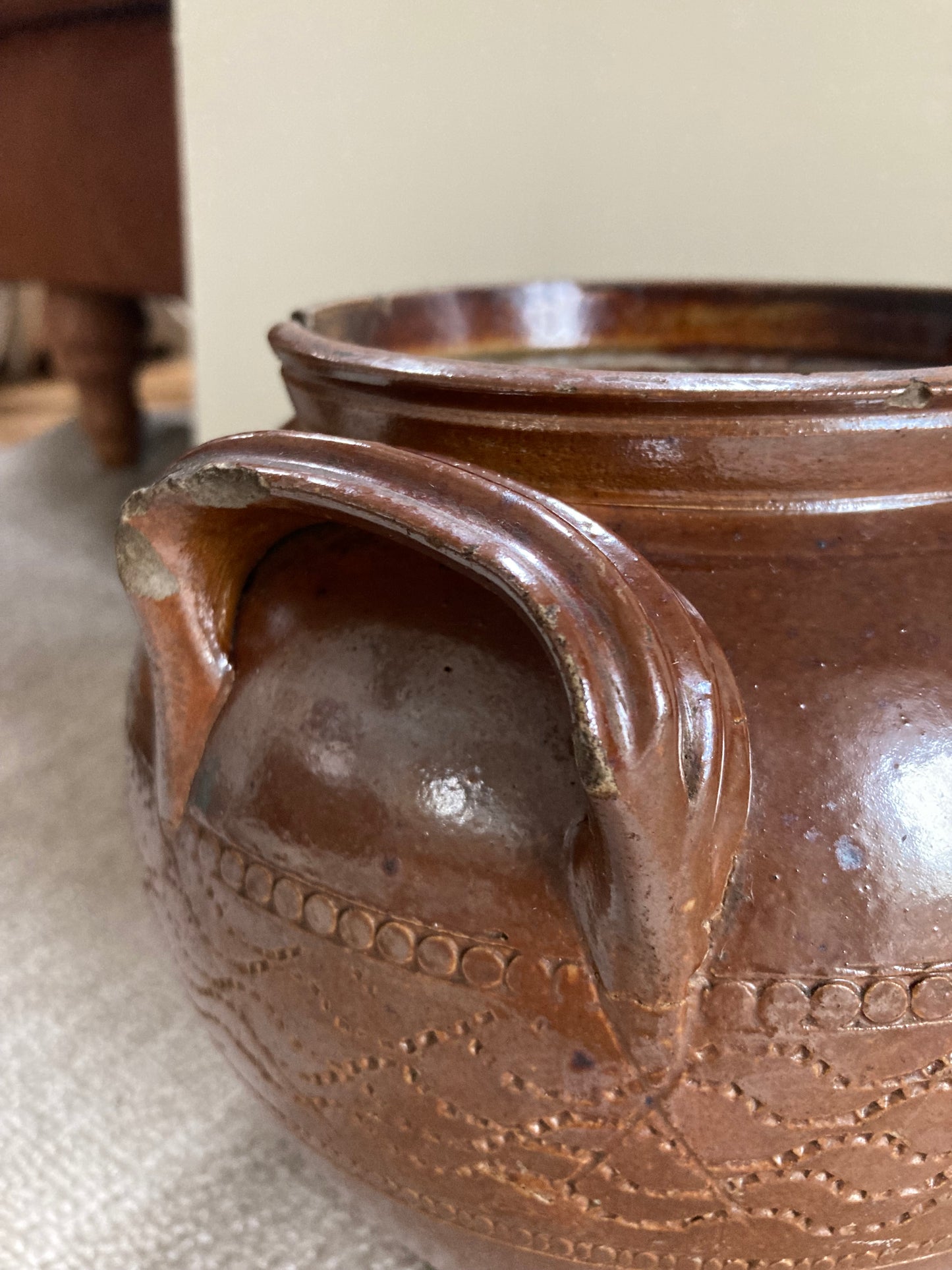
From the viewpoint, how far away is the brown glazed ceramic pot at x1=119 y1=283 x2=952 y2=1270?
45 centimetres

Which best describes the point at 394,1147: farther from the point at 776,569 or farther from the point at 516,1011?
the point at 776,569

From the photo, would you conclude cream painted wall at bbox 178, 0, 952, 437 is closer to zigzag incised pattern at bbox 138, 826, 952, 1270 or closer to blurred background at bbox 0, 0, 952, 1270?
blurred background at bbox 0, 0, 952, 1270

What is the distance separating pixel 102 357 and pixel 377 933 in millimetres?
1752

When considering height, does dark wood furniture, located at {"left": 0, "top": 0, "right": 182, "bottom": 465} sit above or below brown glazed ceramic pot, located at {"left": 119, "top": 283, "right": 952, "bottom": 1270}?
above

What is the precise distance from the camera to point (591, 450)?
1.67 ft

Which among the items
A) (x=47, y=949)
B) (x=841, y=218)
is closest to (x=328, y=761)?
(x=47, y=949)

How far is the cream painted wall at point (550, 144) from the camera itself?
1229 mm

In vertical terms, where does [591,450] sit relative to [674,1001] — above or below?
above

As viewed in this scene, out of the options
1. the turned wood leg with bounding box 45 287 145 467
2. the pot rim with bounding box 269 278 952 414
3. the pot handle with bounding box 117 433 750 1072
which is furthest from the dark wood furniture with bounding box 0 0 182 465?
the pot handle with bounding box 117 433 750 1072

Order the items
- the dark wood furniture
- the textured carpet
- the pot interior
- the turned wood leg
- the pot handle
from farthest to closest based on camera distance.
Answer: the turned wood leg
the dark wood furniture
the pot interior
the textured carpet
the pot handle

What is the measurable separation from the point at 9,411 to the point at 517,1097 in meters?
3.42

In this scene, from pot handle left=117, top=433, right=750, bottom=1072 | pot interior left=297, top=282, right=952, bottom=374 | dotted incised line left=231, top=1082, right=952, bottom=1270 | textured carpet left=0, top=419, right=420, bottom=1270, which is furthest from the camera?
pot interior left=297, top=282, right=952, bottom=374

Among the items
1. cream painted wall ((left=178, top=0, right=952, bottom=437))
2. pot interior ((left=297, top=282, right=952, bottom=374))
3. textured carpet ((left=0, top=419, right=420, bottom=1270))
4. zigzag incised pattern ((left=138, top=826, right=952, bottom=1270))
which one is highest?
cream painted wall ((left=178, top=0, right=952, bottom=437))

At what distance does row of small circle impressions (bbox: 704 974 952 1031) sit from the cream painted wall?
1002 millimetres
